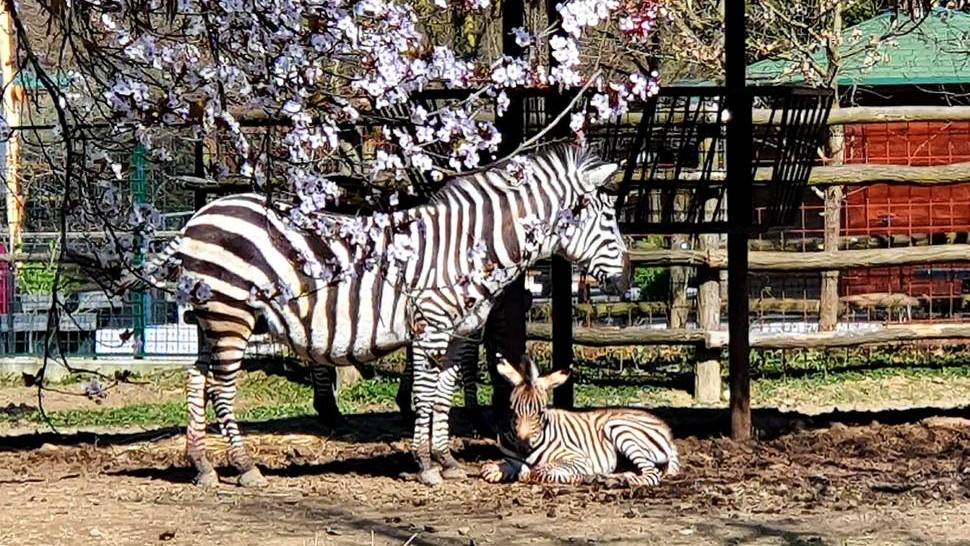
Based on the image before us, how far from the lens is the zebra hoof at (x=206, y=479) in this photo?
8422 mm

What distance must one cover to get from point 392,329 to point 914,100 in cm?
1395

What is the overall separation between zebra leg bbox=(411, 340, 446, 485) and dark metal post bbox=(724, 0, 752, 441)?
201 centimetres

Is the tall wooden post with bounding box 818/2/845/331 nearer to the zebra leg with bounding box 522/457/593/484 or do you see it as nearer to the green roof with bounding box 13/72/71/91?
the zebra leg with bounding box 522/457/593/484

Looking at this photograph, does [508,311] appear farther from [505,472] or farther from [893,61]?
[893,61]

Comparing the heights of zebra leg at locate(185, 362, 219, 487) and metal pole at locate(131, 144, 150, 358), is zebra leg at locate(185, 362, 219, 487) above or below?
below

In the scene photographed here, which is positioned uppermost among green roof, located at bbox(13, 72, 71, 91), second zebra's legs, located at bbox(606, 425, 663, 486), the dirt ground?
green roof, located at bbox(13, 72, 71, 91)

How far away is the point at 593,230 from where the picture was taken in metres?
8.92

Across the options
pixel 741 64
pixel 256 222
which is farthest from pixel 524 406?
pixel 741 64

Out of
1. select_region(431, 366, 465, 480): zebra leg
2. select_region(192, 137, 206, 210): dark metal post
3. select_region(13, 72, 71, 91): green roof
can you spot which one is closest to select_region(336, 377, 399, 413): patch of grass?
select_region(192, 137, 206, 210): dark metal post

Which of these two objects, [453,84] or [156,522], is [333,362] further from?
[453,84]

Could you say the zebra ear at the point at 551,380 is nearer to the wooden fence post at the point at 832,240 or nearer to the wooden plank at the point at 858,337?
the wooden plank at the point at 858,337

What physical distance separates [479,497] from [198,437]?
168 centimetres

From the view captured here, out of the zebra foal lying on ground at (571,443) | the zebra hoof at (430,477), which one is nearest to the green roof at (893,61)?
the zebra foal lying on ground at (571,443)

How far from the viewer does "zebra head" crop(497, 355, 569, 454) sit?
8227 millimetres
